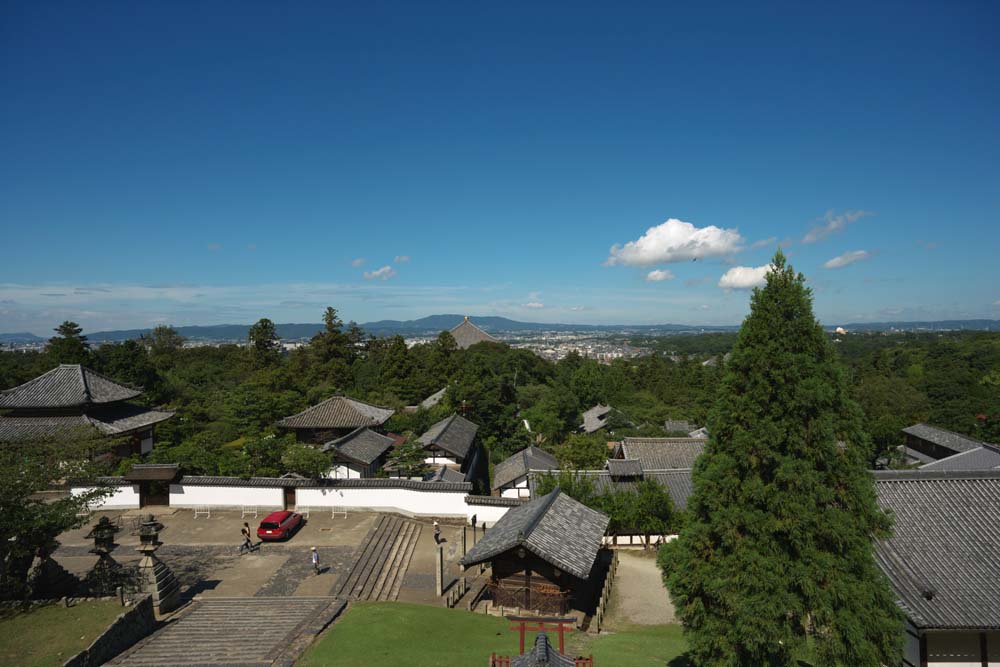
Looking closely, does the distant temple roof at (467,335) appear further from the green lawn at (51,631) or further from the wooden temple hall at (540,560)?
the green lawn at (51,631)

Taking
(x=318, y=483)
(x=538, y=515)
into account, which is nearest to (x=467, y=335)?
(x=318, y=483)

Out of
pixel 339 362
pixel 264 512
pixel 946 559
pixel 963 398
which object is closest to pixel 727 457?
pixel 946 559

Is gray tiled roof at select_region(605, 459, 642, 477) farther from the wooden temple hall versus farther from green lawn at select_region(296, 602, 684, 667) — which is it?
green lawn at select_region(296, 602, 684, 667)

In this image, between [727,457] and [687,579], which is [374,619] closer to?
[687,579]

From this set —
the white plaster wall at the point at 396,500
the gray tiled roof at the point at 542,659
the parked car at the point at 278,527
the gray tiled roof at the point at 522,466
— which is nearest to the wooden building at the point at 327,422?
the gray tiled roof at the point at 522,466

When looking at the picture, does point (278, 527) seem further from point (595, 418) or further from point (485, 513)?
point (595, 418)

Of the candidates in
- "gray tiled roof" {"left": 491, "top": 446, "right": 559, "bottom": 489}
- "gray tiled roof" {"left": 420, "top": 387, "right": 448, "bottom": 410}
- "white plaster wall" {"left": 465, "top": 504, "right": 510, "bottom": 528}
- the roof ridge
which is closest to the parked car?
"white plaster wall" {"left": 465, "top": 504, "right": 510, "bottom": 528}
